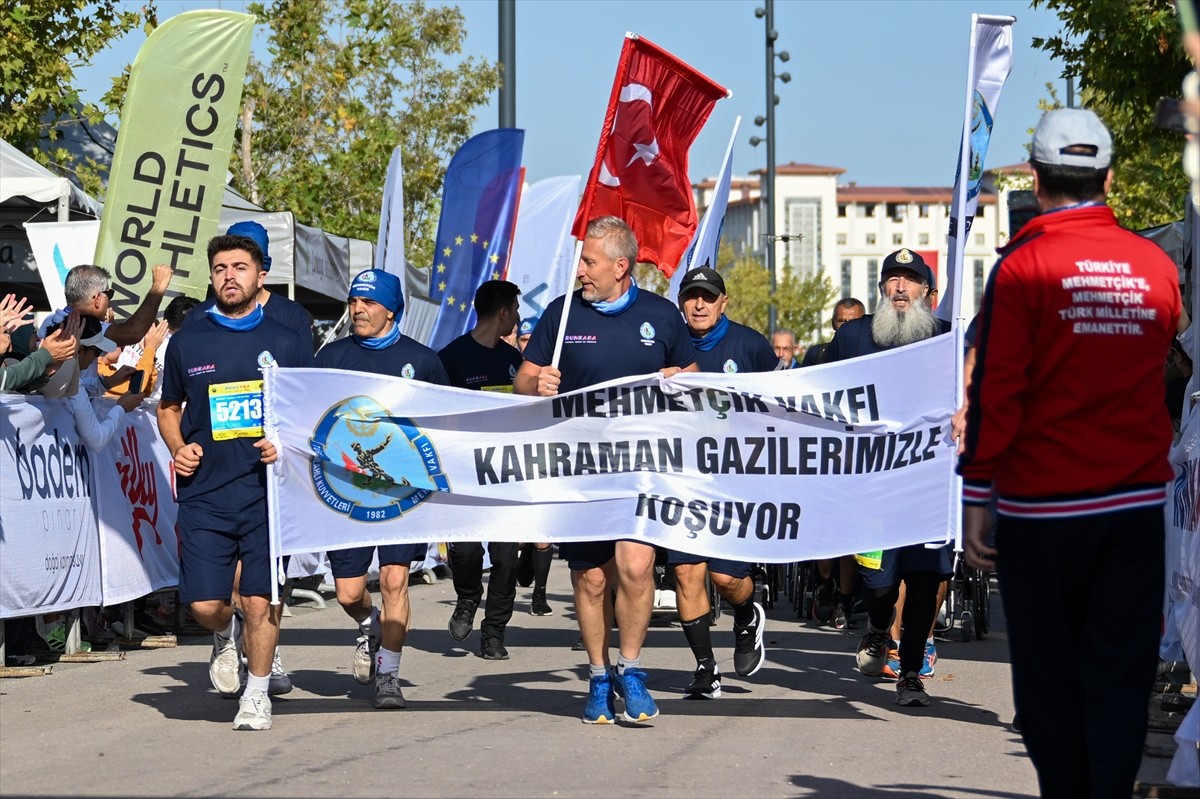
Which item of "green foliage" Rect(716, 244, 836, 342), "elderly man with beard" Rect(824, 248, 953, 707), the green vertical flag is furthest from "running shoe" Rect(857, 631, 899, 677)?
"green foliage" Rect(716, 244, 836, 342)

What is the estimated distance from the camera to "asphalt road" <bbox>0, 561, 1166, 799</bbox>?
657 cm

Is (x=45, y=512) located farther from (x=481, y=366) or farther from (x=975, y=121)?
(x=975, y=121)

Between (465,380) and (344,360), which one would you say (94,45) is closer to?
(465,380)

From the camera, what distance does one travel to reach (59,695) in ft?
30.0

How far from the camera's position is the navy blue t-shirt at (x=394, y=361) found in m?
8.83

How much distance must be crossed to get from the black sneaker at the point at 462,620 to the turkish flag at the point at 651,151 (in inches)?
124

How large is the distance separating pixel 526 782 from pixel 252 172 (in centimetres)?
2179

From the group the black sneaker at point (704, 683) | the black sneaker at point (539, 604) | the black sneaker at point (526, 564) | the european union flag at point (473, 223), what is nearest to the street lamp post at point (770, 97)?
the european union flag at point (473, 223)

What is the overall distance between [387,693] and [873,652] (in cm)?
270

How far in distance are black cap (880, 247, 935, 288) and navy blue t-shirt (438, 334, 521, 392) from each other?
2.73m

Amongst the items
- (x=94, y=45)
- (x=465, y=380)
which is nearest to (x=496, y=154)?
(x=465, y=380)

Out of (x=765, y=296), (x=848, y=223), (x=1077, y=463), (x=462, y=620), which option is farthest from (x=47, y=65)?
(x=848, y=223)

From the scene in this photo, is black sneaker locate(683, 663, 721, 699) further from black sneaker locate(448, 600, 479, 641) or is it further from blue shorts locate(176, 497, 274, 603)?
black sneaker locate(448, 600, 479, 641)

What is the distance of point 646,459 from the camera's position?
26.9 feet
